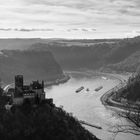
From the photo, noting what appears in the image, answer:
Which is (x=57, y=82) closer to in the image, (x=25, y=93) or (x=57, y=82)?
(x=57, y=82)

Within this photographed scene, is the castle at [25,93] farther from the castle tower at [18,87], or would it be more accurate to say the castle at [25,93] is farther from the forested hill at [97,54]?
the forested hill at [97,54]

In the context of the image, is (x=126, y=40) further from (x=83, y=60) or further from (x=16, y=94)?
(x=16, y=94)

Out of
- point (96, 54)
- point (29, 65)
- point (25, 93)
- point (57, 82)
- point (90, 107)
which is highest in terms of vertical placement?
point (25, 93)

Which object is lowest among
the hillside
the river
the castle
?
the hillside

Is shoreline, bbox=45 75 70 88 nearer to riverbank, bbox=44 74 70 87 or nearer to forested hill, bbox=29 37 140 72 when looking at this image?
riverbank, bbox=44 74 70 87

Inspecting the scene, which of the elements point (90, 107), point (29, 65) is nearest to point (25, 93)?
point (90, 107)

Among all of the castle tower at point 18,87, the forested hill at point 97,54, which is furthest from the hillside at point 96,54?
the castle tower at point 18,87

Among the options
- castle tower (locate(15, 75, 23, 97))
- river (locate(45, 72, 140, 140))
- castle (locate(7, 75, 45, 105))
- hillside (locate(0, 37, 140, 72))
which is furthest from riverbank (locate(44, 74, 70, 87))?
castle (locate(7, 75, 45, 105))
